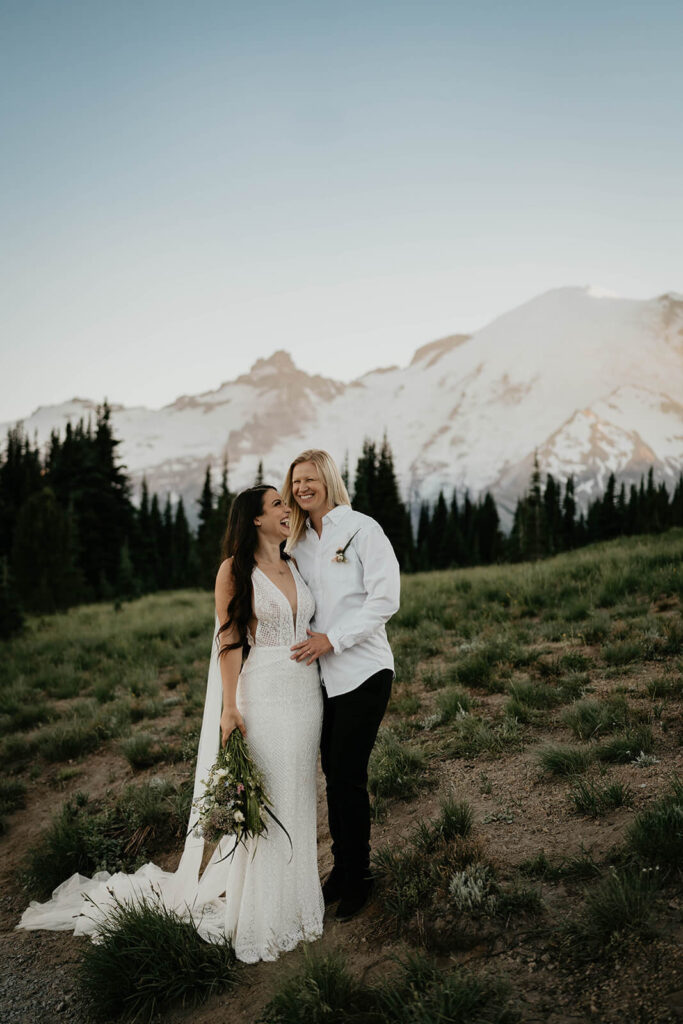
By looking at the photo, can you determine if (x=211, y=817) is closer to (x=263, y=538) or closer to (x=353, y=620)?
(x=353, y=620)

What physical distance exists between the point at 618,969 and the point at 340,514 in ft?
9.02

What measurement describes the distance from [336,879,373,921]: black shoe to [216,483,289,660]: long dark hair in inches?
65.6

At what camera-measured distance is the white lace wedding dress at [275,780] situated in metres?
3.87

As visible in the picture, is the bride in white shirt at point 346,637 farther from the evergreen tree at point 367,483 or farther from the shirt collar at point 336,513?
the evergreen tree at point 367,483

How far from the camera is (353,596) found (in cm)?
404

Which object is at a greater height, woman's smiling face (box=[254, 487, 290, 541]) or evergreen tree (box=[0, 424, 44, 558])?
evergreen tree (box=[0, 424, 44, 558])

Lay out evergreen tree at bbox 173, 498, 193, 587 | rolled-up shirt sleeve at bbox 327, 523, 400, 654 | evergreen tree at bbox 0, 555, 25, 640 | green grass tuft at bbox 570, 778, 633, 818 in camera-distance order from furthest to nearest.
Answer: evergreen tree at bbox 173, 498, 193, 587 → evergreen tree at bbox 0, 555, 25, 640 → green grass tuft at bbox 570, 778, 633, 818 → rolled-up shirt sleeve at bbox 327, 523, 400, 654

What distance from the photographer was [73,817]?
652cm

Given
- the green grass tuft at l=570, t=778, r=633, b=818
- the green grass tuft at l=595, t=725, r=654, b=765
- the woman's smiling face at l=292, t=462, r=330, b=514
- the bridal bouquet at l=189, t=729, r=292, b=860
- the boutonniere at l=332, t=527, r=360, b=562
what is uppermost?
the woman's smiling face at l=292, t=462, r=330, b=514

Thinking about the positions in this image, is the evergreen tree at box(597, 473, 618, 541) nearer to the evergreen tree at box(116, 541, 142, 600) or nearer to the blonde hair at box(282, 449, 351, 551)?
the evergreen tree at box(116, 541, 142, 600)

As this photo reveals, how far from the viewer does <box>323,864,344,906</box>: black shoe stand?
4.34 meters

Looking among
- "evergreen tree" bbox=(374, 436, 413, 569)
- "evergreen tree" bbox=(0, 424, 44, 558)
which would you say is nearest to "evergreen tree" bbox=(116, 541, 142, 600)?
"evergreen tree" bbox=(0, 424, 44, 558)

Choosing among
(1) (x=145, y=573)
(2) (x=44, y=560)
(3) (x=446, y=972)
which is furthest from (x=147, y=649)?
(1) (x=145, y=573)

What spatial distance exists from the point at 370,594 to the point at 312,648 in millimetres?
475
